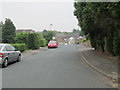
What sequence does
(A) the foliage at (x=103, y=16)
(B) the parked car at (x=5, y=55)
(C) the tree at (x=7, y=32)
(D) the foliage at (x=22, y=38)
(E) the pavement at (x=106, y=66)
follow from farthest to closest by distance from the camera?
1. (C) the tree at (x=7, y=32)
2. (D) the foliage at (x=22, y=38)
3. (B) the parked car at (x=5, y=55)
4. (A) the foliage at (x=103, y=16)
5. (E) the pavement at (x=106, y=66)

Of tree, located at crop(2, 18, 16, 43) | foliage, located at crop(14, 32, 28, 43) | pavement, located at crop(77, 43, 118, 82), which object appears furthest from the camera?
tree, located at crop(2, 18, 16, 43)

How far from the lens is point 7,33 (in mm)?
39719

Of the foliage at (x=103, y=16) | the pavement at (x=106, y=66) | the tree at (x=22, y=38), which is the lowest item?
the pavement at (x=106, y=66)

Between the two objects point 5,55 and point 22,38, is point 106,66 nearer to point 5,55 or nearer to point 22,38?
point 5,55

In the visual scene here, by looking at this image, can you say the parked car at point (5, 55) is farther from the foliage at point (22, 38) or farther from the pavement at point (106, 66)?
the foliage at point (22, 38)

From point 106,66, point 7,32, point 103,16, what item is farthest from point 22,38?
point 106,66

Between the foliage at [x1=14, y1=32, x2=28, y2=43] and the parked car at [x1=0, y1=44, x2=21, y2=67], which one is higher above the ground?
the foliage at [x1=14, y1=32, x2=28, y2=43]

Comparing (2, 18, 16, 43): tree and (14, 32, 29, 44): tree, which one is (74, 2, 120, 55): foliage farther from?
(2, 18, 16, 43): tree

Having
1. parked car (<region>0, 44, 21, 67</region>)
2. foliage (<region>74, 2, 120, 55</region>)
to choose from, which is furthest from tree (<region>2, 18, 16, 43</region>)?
parked car (<region>0, 44, 21, 67</region>)

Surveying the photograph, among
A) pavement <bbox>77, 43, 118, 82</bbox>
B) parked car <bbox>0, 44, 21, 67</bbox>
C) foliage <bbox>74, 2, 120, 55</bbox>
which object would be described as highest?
foliage <bbox>74, 2, 120, 55</bbox>

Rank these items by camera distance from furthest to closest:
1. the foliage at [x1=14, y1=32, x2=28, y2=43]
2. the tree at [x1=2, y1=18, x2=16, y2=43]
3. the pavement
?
the tree at [x1=2, y1=18, x2=16, y2=43] → the foliage at [x1=14, y1=32, x2=28, y2=43] → the pavement

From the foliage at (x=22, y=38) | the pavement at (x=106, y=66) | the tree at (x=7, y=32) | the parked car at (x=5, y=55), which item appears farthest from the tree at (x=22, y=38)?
the pavement at (x=106, y=66)

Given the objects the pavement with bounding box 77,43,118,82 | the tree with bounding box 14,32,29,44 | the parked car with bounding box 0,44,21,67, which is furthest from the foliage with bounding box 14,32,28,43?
the pavement with bounding box 77,43,118,82

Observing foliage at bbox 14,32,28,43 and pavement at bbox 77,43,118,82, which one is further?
foliage at bbox 14,32,28,43
